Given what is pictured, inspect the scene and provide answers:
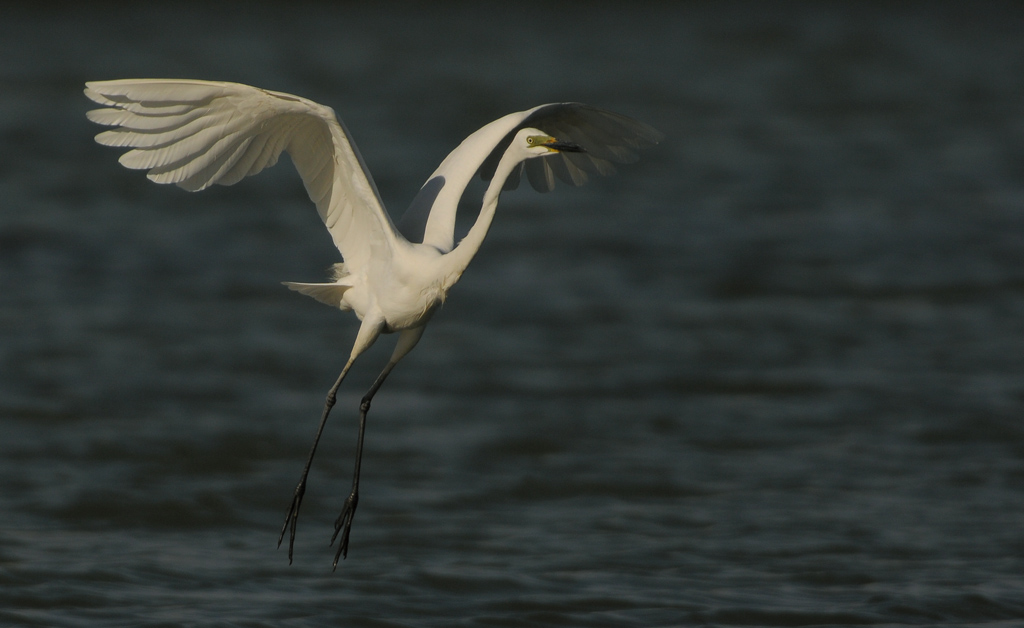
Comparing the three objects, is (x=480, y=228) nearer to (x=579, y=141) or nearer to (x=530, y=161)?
(x=579, y=141)

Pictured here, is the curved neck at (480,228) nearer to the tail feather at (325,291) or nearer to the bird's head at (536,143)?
the bird's head at (536,143)

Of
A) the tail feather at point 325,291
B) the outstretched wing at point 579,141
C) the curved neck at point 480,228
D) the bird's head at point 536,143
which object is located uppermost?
the outstretched wing at point 579,141

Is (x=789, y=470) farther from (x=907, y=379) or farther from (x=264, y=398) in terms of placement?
(x=264, y=398)

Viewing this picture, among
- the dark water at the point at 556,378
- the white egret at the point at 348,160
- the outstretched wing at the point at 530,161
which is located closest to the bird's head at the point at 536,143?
the white egret at the point at 348,160

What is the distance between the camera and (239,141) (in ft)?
23.8

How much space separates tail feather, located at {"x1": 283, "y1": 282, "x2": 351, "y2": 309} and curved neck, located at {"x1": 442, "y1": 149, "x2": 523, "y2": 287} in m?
A: 0.68

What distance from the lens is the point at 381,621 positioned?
941cm

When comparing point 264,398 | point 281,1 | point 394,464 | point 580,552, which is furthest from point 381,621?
point 281,1

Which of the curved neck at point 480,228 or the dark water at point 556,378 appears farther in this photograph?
the dark water at point 556,378

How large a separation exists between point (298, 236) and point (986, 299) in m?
9.01

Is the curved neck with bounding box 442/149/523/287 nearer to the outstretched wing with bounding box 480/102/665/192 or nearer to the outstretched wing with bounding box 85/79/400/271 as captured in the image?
the outstretched wing with bounding box 85/79/400/271

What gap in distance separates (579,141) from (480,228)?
133 centimetres

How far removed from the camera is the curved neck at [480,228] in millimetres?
7176

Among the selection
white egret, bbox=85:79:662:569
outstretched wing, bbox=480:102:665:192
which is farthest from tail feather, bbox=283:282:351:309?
outstretched wing, bbox=480:102:665:192
